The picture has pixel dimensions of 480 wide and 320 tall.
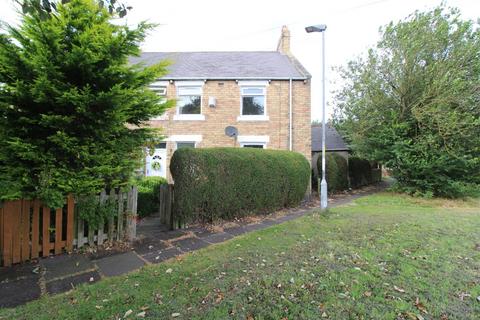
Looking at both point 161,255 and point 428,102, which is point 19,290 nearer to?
point 161,255

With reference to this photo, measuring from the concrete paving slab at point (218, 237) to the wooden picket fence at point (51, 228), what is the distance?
158 cm

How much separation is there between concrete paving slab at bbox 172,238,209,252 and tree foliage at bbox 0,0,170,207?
167 cm

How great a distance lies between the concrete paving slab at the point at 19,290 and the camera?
282 cm

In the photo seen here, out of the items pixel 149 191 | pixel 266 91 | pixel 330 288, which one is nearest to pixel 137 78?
pixel 149 191

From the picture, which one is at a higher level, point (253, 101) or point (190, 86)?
point (190, 86)

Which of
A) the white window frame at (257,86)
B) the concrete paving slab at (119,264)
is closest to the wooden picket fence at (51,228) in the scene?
the concrete paving slab at (119,264)

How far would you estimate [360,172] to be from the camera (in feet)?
57.5

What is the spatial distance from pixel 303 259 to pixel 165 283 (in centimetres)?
213

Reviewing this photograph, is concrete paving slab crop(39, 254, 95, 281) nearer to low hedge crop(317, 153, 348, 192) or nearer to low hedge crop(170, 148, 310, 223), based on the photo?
low hedge crop(170, 148, 310, 223)

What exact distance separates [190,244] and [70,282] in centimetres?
208

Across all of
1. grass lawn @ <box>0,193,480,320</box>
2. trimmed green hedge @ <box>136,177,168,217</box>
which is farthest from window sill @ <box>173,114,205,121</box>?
grass lawn @ <box>0,193,480,320</box>

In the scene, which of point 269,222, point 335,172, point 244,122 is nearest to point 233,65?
point 244,122

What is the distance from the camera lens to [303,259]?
394 centimetres

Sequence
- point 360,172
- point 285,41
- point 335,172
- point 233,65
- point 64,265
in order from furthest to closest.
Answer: point 360,172 < point 285,41 < point 233,65 < point 335,172 < point 64,265
